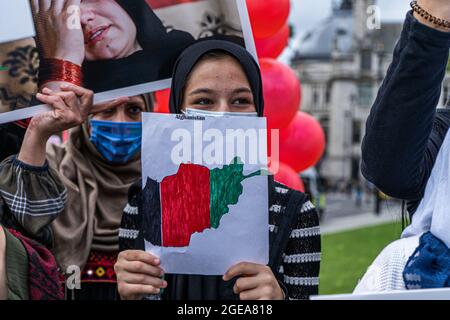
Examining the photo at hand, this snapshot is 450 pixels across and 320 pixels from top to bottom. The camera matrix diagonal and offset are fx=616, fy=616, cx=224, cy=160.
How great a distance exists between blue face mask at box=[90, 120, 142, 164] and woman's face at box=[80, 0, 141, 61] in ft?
1.32

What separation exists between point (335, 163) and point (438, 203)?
59.2 metres

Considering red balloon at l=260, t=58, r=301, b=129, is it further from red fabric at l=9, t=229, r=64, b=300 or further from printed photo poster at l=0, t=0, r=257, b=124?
red fabric at l=9, t=229, r=64, b=300

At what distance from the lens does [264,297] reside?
→ 4.79 ft

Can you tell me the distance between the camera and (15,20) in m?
1.88

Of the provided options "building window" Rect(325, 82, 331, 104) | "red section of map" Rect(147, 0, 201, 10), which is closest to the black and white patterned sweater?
"red section of map" Rect(147, 0, 201, 10)

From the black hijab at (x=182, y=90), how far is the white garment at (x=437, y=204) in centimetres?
53

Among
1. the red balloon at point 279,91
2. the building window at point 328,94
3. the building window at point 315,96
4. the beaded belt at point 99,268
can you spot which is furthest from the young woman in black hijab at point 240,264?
the building window at point 315,96

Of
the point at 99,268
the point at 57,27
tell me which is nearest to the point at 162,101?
the point at 99,268

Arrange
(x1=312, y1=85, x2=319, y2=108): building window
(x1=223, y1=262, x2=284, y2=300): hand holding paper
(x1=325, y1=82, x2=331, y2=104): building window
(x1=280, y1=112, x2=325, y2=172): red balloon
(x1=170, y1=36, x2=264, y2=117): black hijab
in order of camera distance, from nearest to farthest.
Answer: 1. (x1=223, y1=262, x2=284, y2=300): hand holding paper
2. (x1=170, y1=36, x2=264, y2=117): black hijab
3. (x1=280, y1=112, x2=325, y2=172): red balloon
4. (x1=325, y1=82, x2=331, y2=104): building window
5. (x1=312, y1=85, x2=319, y2=108): building window

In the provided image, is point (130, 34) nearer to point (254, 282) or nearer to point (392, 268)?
point (254, 282)

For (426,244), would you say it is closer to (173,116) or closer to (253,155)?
(253,155)

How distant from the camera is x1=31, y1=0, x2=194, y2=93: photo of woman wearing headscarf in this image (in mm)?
1917

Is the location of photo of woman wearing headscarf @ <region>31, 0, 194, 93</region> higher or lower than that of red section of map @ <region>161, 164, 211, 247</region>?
higher

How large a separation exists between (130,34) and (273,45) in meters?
2.78
